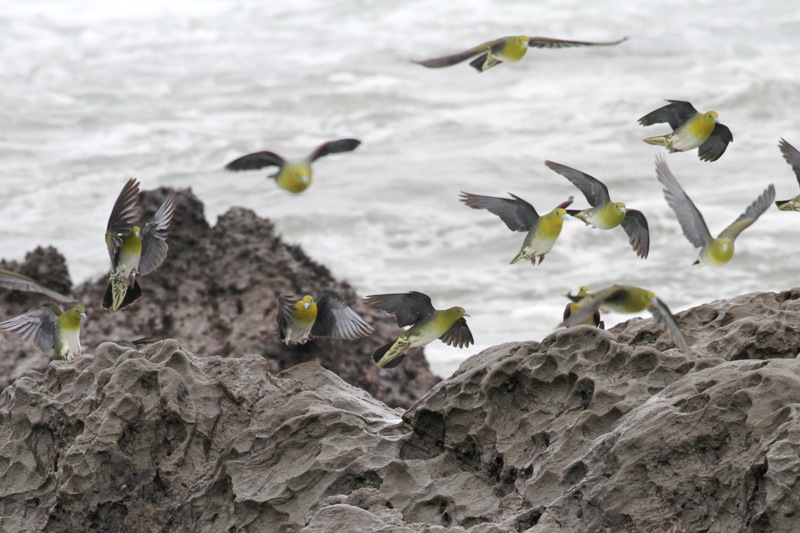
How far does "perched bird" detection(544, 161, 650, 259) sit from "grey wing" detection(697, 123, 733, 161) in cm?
41

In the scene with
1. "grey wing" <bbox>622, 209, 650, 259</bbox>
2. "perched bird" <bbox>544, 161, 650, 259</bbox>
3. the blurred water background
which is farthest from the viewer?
the blurred water background

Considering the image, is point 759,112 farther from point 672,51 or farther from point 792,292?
point 792,292

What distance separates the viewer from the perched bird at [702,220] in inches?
200

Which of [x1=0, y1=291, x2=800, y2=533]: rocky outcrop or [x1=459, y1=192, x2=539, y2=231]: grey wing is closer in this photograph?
[x1=0, y1=291, x2=800, y2=533]: rocky outcrop

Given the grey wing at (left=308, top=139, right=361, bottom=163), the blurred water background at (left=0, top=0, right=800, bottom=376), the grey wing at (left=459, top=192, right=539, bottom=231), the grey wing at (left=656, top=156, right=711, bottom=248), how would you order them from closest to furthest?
the grey wing at (left=656, top=156, right=711, bottom=248) < the grey wing at (left=308, top=139, right=361, bottom=163) < the grey wing at (left=459, top=192, right=539, bottom=231) < the blurred water background at (left=0, top=0, right=800, bottom=376)

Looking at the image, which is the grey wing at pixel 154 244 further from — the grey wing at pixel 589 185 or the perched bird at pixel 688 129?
the perched bird at pixel 688 129

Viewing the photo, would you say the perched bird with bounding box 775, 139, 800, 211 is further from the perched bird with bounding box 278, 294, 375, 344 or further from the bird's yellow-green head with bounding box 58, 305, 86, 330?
the bird's yellow-green head with bounding box 58, 305, 86, 330

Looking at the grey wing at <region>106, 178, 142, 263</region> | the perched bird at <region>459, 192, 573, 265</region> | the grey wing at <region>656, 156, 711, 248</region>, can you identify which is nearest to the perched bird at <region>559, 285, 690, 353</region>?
the grey wing at <region>656, 156, 711, 248</region>

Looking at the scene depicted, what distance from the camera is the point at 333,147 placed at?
18.0ft

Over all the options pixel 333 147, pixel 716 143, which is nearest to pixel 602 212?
pixel 716 143

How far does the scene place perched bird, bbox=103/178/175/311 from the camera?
5.25m

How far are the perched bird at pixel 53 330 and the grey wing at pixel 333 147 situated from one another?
129cm

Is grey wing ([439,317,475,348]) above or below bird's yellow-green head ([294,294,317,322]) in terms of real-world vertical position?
below

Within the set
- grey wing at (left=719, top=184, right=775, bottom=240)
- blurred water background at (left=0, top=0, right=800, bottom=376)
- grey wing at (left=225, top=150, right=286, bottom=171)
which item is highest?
grey wing at (left=225, top=150, right=286, bottom=171)
